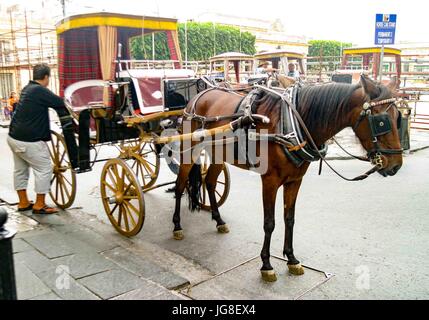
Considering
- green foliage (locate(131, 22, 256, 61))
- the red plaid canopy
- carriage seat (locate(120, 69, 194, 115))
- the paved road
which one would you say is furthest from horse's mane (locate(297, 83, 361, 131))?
green foliage (locate(131, 22, 256, 61))

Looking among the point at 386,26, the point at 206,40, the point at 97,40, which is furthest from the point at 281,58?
the point at 97,40

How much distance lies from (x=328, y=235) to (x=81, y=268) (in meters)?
2.66

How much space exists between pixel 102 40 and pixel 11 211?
252 cm

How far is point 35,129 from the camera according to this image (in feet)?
15.7

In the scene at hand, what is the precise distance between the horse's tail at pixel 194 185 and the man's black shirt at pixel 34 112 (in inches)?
66.7

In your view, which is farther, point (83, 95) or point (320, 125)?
point (83, 95)

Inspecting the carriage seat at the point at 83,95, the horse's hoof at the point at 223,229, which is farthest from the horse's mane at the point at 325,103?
the carriage seat at the point at 83,95

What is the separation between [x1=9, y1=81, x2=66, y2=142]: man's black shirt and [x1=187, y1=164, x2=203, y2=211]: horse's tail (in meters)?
1.69

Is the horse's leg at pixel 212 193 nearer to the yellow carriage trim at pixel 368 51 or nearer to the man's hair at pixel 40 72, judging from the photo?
the man's hair at pixel 40 72

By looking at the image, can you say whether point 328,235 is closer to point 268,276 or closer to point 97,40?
point 268,276

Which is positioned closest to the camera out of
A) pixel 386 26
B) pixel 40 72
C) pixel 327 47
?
pixel 40 72

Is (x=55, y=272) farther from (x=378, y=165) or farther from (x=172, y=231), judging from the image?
(x=378, y=165)

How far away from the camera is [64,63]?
5.47 metres

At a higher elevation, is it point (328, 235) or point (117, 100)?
point (117, 100)
